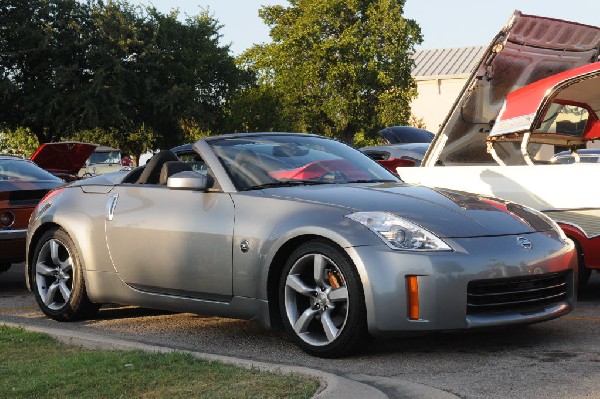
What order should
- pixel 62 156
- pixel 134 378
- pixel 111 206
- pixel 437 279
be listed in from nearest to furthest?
pixel 134 378 < pixel 437 279 < pixel 111 206 < pixel 62 156

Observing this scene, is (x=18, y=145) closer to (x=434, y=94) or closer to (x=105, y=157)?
(x=105, y=157)

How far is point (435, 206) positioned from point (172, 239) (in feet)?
5.94

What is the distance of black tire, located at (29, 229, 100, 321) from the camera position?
8266 millimetres

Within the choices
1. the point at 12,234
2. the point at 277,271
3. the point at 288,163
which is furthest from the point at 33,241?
the point at 277,271

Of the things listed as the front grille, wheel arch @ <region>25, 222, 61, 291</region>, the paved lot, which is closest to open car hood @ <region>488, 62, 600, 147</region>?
the paved lot

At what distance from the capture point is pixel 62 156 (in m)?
19.7

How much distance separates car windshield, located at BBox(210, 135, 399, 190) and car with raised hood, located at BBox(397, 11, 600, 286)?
1372 mm

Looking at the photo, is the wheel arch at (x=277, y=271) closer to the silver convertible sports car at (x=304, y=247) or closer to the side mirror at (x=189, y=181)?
the silver convertible sports car at (x=304, y=247)

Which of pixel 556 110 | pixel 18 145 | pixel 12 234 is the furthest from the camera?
pixel 18 145

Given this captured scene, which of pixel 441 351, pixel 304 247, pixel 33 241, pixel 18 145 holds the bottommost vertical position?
pixel 441 351

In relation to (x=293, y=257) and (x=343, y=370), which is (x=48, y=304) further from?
(x=343, y=370)

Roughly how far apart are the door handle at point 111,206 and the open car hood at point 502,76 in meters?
3.10

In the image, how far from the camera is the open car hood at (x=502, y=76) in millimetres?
9688

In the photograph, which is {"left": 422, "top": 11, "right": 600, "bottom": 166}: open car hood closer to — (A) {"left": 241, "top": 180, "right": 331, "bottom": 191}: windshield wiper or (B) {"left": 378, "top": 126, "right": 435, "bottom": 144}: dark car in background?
(A) {"left": 241, "top": 180, "right": 331, "bottom": 191}: windshield wiper
